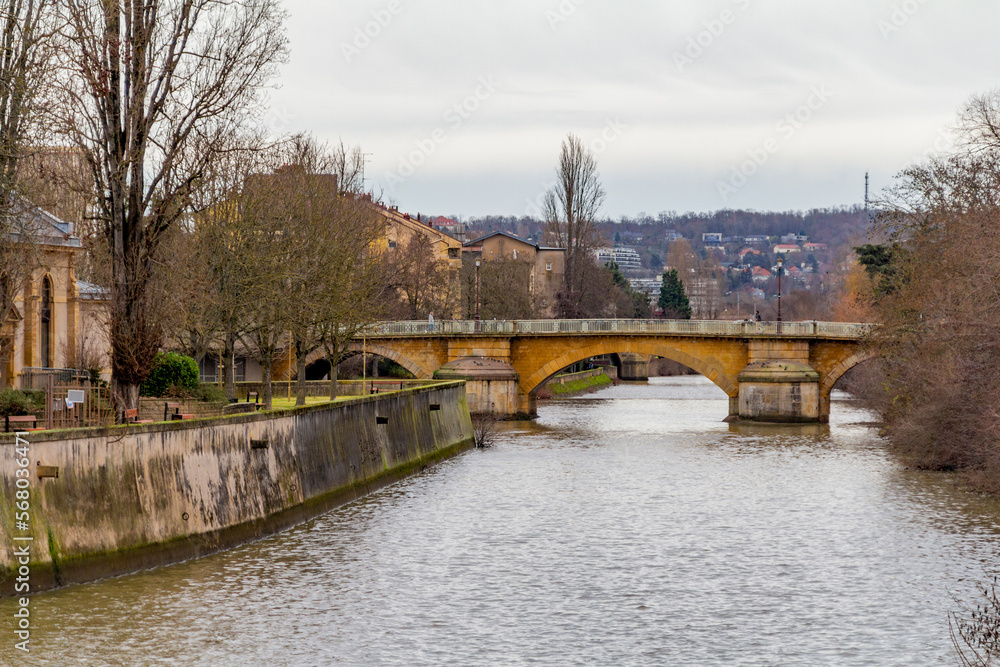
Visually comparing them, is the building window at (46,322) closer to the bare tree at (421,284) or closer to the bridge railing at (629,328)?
the bridge railing at (629,328)

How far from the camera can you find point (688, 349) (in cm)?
6662

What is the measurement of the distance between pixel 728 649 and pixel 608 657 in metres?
1.94

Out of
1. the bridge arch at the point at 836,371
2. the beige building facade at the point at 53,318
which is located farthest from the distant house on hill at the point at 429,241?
the beige building facade at the point at 53,318

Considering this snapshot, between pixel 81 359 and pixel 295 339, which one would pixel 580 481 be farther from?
pixel 81 359

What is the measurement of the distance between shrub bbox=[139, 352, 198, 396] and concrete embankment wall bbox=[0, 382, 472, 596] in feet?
8.62

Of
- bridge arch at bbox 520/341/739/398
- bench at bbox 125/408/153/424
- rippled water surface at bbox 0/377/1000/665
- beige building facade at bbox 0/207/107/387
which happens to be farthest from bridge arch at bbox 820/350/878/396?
bench at bbox 125/408/153/424

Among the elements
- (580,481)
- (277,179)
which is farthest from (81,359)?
(580,481)

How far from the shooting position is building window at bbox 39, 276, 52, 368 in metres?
34.5

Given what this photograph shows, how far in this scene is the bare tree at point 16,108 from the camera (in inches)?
944

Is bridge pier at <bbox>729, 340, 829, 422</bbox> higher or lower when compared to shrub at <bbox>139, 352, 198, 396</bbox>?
lower

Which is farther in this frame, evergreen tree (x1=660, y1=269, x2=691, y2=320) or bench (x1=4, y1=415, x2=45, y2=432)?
evergreen tree (x1=660, y1=269, x2=691, y2=320)

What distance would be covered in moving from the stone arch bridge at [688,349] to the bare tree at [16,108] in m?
36.4

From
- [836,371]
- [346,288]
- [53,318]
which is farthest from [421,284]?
[53,318]

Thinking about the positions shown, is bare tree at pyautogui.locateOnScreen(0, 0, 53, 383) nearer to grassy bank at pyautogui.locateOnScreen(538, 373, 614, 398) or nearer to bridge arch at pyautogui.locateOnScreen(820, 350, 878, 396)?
bridge arch at pyautogui.locateOnScreen(820, 350, 878, 396)
